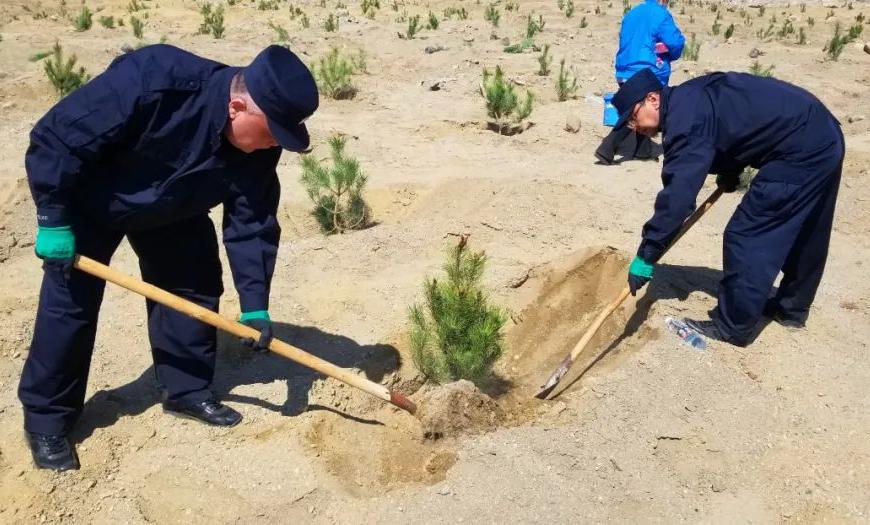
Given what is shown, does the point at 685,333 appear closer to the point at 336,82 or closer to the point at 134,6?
the point at 336,82

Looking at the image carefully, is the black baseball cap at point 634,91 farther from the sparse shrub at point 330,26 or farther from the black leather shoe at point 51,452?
the sparse shrub at point 330,26

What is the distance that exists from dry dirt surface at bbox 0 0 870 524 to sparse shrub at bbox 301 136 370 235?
190 millimetres

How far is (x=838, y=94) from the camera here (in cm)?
884

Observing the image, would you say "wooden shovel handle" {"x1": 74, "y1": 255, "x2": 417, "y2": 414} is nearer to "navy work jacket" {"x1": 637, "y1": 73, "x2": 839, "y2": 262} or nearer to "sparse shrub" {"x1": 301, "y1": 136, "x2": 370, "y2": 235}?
"navy work jacket" {"x1": 637, "y1": 73, "x2": 839, "y2": 262}

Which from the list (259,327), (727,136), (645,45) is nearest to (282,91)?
(259,327)

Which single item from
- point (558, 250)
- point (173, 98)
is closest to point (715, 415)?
point (558, 250)

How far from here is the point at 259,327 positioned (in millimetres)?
2762

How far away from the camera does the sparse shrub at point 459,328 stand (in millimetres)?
3168

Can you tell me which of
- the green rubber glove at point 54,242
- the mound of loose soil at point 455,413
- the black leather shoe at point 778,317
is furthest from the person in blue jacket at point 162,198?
the black leather shoe at point 778,317

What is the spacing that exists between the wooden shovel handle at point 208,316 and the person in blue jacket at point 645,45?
403 centimetres

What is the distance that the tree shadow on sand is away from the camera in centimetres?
316

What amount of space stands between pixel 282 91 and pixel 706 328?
2453 mm

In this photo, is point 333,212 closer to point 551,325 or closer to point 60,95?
point 551,325

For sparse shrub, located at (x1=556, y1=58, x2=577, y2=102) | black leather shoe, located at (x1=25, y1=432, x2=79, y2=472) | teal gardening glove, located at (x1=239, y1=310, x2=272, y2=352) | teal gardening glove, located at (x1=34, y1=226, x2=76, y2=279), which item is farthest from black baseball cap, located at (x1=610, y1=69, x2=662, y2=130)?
sparse shrub, located at (x1=556, y1=58, x2=577, y2=102)
